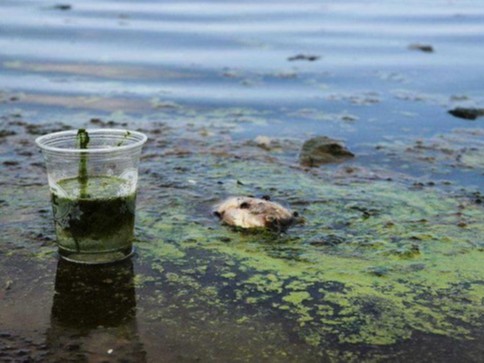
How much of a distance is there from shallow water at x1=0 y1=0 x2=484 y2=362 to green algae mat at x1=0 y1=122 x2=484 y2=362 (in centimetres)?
1

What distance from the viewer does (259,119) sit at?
6207mm

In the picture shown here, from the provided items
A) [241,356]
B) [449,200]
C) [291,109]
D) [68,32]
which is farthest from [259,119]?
[68,32]

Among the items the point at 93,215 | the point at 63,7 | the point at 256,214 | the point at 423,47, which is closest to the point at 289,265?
the point at 256,214

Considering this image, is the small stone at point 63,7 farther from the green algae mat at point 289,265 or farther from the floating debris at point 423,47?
the green algae mat at point 289,265

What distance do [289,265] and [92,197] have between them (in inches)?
34.4

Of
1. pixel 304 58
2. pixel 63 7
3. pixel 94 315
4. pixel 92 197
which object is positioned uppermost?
pixel 63 7

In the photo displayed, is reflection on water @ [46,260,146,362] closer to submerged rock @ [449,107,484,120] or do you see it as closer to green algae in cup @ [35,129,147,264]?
green algae in cup @ [35,129,147,264]

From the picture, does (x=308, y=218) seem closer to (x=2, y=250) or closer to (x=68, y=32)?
(x=2, y=250)

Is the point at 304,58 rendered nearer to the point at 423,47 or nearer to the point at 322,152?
the point at 423,47

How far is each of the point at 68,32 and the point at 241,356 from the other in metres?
8.27

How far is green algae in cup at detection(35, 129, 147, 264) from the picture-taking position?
3.18 metres

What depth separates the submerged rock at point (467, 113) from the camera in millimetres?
6281

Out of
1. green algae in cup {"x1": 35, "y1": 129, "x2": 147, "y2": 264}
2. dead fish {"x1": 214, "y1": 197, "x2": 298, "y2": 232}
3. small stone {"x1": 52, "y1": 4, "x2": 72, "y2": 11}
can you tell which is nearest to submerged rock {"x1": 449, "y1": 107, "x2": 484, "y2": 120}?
dead fish {"x1": 214, "y1": 197, "x2": 298, "y2": 232}

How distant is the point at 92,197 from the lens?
10.5 ft
